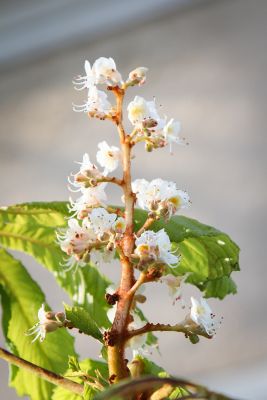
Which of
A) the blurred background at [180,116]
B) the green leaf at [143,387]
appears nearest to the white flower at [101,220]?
the green leaf at [143,387]

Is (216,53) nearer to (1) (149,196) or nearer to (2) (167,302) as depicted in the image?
(2) (167,302)

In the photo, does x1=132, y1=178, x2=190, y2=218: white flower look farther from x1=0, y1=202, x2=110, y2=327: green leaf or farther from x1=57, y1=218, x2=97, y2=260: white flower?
x1=0, y1=202, x2=110, y2=327: green leaf

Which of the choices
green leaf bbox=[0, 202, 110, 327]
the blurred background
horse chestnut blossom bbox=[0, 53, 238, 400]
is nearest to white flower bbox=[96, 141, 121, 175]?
horse chestnut blossom bbox=[0, 53, 238, 400]

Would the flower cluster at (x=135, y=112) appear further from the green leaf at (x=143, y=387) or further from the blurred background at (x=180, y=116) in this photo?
the blurred background at (x=180, y=116)

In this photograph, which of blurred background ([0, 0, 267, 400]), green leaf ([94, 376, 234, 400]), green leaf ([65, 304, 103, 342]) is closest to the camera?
green leaf ([94, 376, 234, 400])

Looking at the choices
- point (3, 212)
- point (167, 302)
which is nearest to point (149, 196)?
point (3, 212)

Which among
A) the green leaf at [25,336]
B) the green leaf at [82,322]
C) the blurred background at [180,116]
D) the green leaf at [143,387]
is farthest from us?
the blurred background at [180,116]
